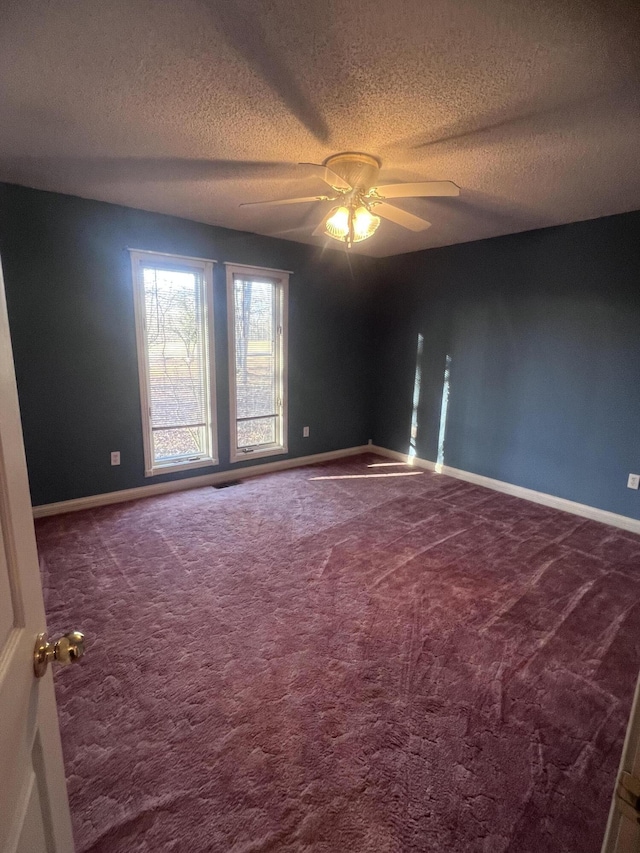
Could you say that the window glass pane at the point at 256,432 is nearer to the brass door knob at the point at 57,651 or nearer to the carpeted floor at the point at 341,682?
the carpeted floor at the point at 341,682

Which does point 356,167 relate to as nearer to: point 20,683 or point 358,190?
point 358,190

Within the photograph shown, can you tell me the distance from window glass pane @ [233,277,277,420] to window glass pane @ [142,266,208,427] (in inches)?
15.4

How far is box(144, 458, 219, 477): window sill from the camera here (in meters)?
3.89

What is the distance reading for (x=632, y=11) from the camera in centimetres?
131

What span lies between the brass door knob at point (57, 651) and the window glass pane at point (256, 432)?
Result: 367 centimetres

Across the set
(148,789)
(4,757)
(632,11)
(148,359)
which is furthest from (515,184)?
(148,789)

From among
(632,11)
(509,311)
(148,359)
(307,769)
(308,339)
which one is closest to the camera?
(632,11)

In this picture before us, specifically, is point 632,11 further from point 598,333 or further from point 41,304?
point 41,304

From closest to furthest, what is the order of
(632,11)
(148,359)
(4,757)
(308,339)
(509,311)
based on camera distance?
1. (4,757)
2. (632,11)
3. (148,359)
4. (509,311)
5. (308,339)

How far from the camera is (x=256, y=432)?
458 centimetres

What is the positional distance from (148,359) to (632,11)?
139 inches

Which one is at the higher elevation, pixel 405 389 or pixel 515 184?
pixel 515 184

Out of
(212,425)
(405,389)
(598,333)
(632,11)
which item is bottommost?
(212,425)

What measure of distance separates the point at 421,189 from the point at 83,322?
8.88ft
